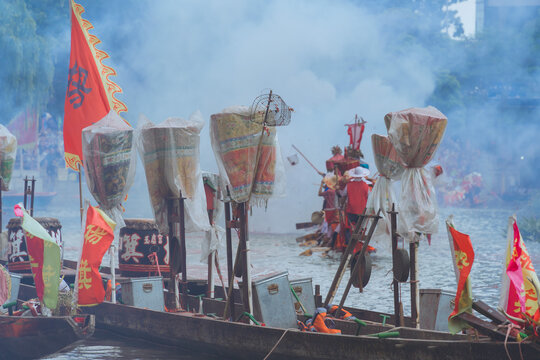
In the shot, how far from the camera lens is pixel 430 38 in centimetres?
3859

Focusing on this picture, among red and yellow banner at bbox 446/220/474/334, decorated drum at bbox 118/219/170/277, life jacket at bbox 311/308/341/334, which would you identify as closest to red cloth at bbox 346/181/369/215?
decorated drum at bbox 118/219/170/277

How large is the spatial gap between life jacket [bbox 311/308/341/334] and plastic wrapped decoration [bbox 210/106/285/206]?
4.57 feet

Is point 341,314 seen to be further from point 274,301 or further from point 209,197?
point 209,197

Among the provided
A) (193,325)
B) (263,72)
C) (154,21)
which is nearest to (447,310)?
(193,325)

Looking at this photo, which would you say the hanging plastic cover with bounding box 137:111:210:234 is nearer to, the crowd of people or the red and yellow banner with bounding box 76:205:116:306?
the red and yellow banner with bounding box 76:205:116:306

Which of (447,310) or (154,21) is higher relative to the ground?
(154,21)

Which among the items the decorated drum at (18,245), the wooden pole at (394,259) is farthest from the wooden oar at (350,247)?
the decorated drum at (18,245)

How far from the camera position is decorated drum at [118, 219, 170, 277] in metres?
11.2

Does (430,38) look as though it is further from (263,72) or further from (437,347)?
(437,347)

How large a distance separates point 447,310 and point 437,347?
1.72 meters

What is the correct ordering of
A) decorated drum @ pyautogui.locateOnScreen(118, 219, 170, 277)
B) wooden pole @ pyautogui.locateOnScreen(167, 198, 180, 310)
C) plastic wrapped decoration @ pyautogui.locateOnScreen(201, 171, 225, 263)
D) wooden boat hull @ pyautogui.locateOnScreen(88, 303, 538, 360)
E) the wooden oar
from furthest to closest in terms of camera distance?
decorated drum @ pyautogui.locateOnScreen(118, 219, 170, 277), plastic wrapped decoration @ pyautogui.locateOnScreen(201, 171, 225, 263), wooden pole @ pyautogui.locateOnScreen(167, 198, 180, 310), the wooden oar, wooden boat hull @ pyautogui.locateOnScreen(88, 303, 538, 360)

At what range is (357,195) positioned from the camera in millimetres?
14914

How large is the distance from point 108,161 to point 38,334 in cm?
233

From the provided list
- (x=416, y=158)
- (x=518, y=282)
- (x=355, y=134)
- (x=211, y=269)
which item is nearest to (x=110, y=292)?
(x=211, y=269)
